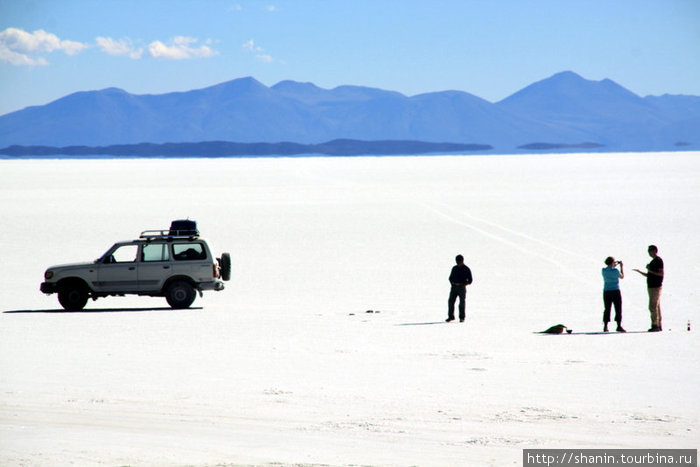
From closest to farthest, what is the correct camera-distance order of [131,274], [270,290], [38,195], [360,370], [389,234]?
[360,370] → [131,274] → [270,290] → [389,234] → [38,195]

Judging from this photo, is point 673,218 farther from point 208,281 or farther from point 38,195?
point 38,195

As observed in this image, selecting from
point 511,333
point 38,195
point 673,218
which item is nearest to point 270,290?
point 511,333

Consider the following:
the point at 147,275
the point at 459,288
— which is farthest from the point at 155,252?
the point at 459,288

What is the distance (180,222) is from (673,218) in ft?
89.1

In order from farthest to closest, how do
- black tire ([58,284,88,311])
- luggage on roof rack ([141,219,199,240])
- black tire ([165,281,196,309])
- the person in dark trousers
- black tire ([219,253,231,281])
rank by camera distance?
luggage on roof rack ([141,219,199,240]) < black tire ([219,253,231,281]) < black tire ([165,281,196,309]) < black tire ([58,284,88,311]) < the person in dark trousers

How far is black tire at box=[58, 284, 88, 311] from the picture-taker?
18812mm

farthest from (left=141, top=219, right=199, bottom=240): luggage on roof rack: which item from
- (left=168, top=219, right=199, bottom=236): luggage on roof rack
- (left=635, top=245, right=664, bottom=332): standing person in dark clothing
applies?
(left=635, top=245, right=664, bottom=332): standing person in dark clothing

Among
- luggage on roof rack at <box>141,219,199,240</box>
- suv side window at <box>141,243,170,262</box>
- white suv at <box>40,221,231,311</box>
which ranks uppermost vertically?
luggage on roof rack at <box>141,219,199,240</box>

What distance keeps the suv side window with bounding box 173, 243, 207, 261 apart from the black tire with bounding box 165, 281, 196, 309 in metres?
0.52

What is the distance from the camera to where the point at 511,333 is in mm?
15844

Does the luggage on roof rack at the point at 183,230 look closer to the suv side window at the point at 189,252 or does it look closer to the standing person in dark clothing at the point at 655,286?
the suv side window at the point at 189,252

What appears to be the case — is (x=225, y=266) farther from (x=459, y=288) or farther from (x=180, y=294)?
(x=459, y=288)

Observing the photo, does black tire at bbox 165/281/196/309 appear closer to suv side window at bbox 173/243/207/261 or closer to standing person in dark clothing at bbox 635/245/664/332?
suv side window at bbox 173/243/207/261

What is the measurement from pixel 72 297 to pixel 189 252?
8.19 feet
